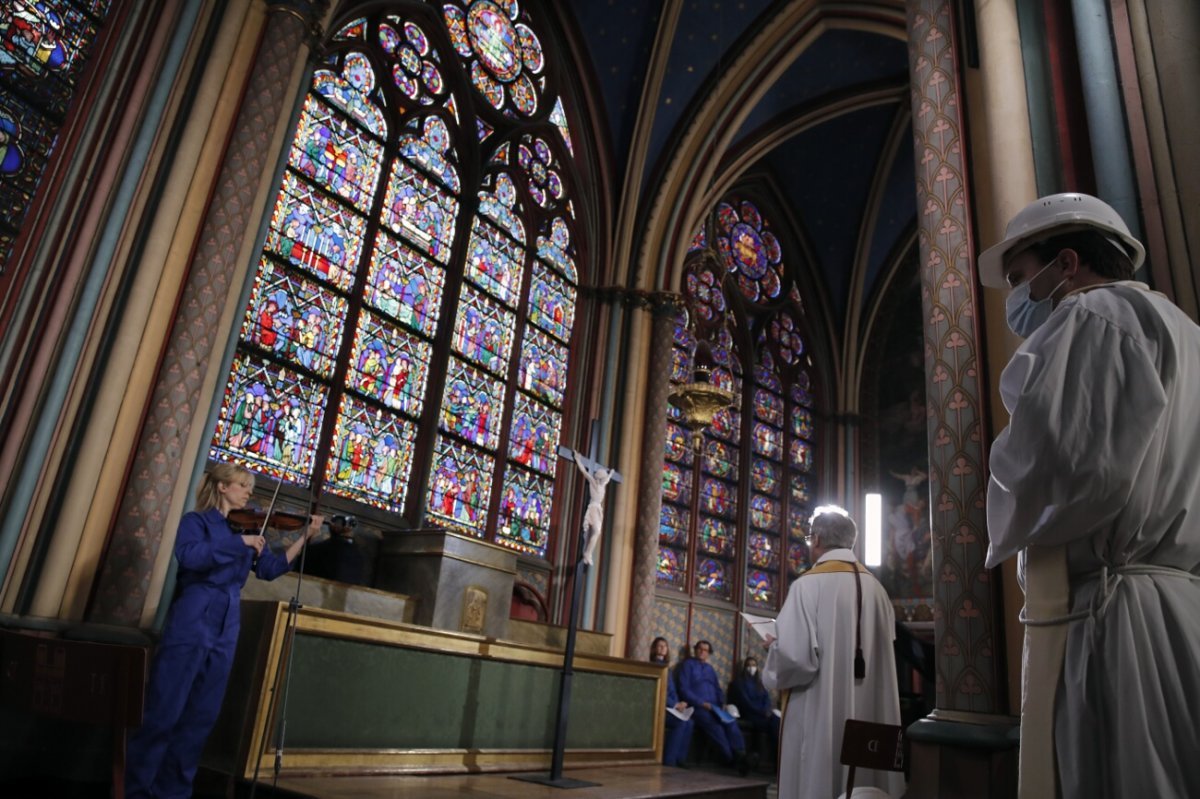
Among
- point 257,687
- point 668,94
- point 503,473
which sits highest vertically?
point 668,94

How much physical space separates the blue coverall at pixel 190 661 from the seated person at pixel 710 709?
19.9ft

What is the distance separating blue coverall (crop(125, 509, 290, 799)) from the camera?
3418 millimetres

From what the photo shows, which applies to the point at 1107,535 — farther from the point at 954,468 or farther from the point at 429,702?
the point at 429,702

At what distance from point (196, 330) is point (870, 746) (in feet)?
15.1

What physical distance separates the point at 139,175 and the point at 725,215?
962 centimetres

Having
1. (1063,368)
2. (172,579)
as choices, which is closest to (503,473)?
(172,579)

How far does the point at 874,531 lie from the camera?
13.6 metres

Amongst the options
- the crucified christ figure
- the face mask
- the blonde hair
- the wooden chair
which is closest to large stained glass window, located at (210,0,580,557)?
the crucified christ figure

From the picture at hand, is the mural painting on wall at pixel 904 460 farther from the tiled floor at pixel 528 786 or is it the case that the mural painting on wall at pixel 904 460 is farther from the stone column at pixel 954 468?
the stone column at pixel 954 468

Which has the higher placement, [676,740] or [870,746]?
[870,746]

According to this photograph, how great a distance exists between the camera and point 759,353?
13594mm

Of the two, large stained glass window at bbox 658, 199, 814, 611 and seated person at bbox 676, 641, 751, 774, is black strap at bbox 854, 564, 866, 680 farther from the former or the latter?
large stained glass window at bbox 658, 199, 814, 611

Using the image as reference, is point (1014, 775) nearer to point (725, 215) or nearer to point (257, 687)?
point (257, 687)

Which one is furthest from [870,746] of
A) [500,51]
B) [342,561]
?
[500,51]
